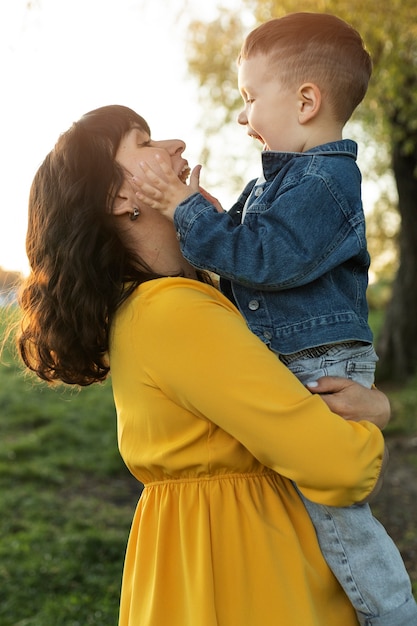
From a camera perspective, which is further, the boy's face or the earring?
the boy's face

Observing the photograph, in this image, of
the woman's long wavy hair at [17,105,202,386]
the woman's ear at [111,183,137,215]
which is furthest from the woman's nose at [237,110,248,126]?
the woman's ear at [111,183,137,215]

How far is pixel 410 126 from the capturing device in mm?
8719

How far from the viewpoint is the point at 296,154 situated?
2.07 meters

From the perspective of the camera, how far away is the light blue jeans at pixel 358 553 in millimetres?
1909

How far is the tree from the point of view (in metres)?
6.78

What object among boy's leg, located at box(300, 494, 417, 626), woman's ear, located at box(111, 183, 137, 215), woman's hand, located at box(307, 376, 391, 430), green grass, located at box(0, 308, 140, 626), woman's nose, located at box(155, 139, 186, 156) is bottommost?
green grass, located at box(0, 308, 140, 626)

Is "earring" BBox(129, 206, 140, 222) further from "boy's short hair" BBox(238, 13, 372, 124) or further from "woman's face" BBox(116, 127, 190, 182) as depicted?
"boy's short hair" BBox(238, 13, 372, 124)

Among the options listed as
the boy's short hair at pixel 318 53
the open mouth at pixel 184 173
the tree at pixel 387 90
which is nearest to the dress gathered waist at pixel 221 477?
Result: the open mouth at pixel 184 173

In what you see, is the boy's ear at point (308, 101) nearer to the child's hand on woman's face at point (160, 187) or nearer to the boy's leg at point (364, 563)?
the child's hand on woman's face at point (160, 187)

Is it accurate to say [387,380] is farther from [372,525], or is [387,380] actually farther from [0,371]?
[372,525]

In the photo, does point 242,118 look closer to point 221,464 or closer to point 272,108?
point 272,108

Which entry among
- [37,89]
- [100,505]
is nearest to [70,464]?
[100,505]

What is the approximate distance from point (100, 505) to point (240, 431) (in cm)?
483

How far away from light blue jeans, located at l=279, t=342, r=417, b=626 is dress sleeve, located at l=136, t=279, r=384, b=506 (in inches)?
6.7
